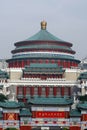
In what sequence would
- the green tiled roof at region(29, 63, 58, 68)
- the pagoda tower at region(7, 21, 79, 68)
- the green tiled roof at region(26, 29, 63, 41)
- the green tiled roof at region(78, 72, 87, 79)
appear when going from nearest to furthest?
the green tiled roof at region(78, 72, 87, 79) → the green tiled roof at region(29, 63, 58, 68) → the pagoda tower at region(7, 21, 79, 68) → the green tiled roof at region(26, 29, 63, 41)

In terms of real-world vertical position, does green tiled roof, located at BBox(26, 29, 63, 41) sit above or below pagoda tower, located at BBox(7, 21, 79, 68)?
above

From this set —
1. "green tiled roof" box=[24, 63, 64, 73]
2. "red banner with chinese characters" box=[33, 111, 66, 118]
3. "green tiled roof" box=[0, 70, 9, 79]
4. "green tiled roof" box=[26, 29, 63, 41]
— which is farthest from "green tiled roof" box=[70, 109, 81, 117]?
"green tiled roof" box=[26, 29, 63, 41]

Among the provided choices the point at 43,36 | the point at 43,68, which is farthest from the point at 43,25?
the point at 43,68

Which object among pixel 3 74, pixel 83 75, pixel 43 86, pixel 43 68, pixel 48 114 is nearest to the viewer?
pixel 48 114

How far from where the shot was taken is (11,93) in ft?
215

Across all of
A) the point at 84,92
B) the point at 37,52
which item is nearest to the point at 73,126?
the point at 84,92

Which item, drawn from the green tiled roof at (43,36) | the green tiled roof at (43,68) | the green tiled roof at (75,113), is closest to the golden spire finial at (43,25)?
the green tiled roof at (43,36)

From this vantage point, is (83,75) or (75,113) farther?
(83,75)

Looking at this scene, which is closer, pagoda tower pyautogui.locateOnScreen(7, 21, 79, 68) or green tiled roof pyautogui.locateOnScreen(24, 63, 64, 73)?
green tiled roof pyautogui.locateOnScreen(24, 63, 64, 73)

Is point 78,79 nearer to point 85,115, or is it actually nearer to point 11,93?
point 11,93

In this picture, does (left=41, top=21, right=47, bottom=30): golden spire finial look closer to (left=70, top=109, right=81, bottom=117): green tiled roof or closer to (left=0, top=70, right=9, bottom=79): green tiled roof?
(left=0, top=70, right=9, bottom=79): green tiled roof

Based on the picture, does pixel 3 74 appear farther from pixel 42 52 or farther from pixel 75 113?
pixel 75 113

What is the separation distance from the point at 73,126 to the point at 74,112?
1.53 m

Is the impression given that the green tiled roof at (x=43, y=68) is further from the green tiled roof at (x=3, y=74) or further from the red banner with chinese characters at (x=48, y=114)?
the red banner with chinese characters at (x=48, y=114)
